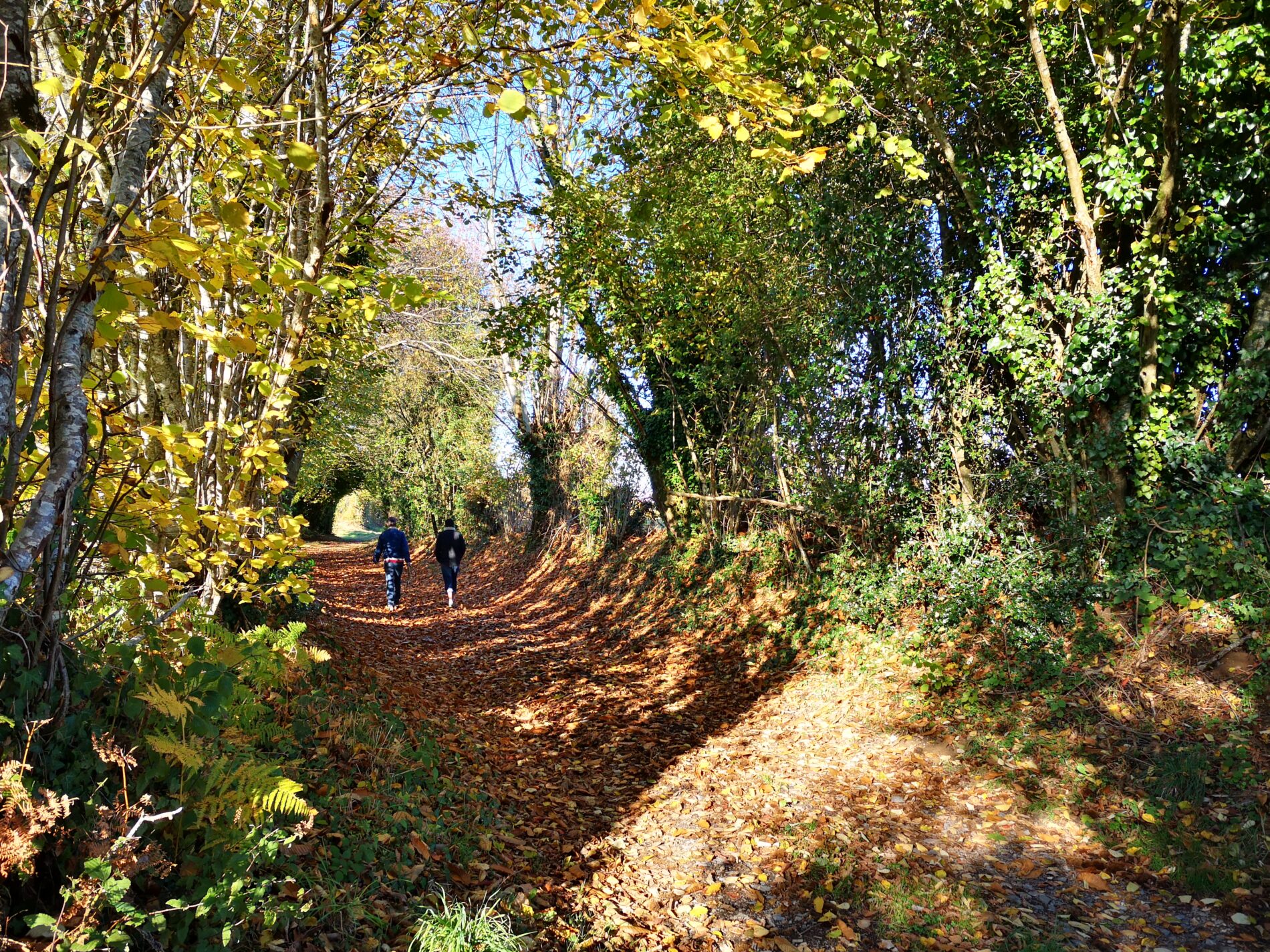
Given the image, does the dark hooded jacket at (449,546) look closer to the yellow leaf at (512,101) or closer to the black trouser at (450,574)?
the black trouser at (450,574)

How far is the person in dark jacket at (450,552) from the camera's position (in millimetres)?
13977

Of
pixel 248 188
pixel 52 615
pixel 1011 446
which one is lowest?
pixel 52 615

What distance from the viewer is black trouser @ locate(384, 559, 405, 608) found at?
1393cm

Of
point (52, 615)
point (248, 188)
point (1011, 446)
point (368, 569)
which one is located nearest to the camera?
point (52, 615)

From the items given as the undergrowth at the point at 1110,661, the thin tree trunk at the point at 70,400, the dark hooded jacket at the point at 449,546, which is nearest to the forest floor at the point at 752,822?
the undergrowth at the point at 1110,661

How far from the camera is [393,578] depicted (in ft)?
46.6

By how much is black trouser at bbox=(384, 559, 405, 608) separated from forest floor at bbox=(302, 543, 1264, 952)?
4.40 meters

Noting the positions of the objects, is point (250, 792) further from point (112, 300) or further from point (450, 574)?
point (450, 574)

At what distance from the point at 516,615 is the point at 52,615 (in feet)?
38.8

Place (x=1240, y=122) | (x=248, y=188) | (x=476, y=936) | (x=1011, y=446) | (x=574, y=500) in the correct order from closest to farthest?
(x=476, y=936) → (x=248, y=188) → (x=1240, y=122) → (x=1011, y=446) → (x=574, y=500)

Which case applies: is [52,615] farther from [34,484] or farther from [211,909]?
[211,909]

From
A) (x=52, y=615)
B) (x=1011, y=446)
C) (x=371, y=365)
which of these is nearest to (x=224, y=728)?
(x=52, y=615)

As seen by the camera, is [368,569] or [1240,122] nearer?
[1240,122]

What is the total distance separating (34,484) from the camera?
8.80 ft
